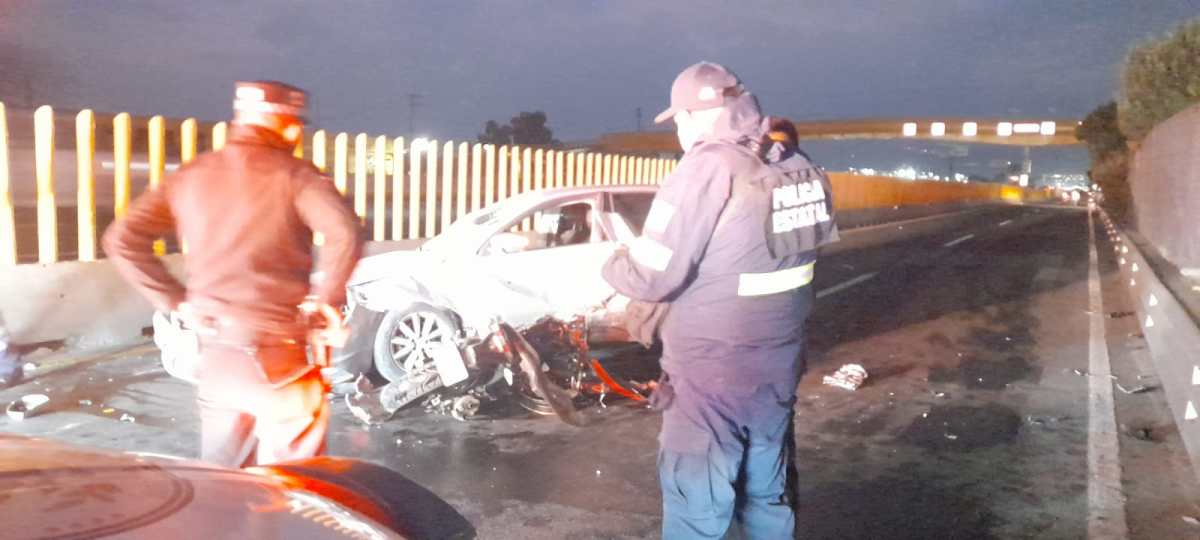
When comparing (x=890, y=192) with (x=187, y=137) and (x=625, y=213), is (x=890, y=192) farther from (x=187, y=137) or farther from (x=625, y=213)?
(x=187, y=137)

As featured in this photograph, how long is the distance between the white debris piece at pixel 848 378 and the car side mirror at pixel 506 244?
8.70 ft

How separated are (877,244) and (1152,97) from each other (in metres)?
6.60

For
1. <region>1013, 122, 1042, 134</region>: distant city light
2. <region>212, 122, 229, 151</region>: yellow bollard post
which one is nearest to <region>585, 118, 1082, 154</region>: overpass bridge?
<region>1013, 122, 1042, 134</region>: distant city light

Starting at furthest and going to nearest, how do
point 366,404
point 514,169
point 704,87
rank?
point 514,169 < point 366,404 < point 704,87

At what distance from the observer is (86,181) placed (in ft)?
30.7

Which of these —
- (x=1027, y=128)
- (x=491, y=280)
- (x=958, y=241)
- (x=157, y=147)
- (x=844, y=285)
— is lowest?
(x=958, y=241)

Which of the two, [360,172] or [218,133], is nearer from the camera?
[218,133]

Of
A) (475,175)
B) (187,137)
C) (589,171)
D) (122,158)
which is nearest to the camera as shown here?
(122,158)

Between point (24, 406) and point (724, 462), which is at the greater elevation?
point (724, 462)

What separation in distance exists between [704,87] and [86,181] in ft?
25.7

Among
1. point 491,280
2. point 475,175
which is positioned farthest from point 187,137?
point 475,175

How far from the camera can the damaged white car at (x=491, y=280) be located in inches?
310

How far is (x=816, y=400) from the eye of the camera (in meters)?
7.82

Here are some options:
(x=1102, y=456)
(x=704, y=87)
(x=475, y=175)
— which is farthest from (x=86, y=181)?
(x=1102, y=456)
